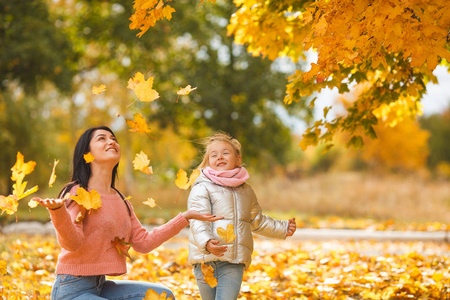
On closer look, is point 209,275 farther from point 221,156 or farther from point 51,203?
point 51,203

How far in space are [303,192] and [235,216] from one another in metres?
14.6

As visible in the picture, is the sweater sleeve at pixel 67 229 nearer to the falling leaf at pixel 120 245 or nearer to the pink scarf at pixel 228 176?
the falling leaf at pixel 120 245

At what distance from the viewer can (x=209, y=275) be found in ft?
9.32

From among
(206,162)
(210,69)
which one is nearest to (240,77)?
(210,69)

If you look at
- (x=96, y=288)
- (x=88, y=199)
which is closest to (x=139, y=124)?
(x=88, y=199)

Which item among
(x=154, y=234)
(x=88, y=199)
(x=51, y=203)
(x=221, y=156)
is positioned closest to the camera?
(x=51, y=203)

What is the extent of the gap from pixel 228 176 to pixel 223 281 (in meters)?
0.66

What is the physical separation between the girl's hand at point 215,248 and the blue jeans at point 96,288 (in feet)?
1.19

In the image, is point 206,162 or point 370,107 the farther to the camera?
point 370,107

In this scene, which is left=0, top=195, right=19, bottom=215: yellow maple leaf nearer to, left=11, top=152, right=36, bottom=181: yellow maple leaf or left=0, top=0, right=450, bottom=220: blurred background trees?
left=11, top=152, right=36, bottom=181: yellow maple leaf

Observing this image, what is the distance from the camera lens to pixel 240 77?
15.7 metres

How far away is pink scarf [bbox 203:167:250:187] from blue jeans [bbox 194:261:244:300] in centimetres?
50

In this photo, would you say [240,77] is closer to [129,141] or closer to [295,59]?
[129,141]

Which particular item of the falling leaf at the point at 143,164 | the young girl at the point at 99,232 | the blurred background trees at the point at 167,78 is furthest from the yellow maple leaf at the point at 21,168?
the blurred background trees at the point at 167,78
